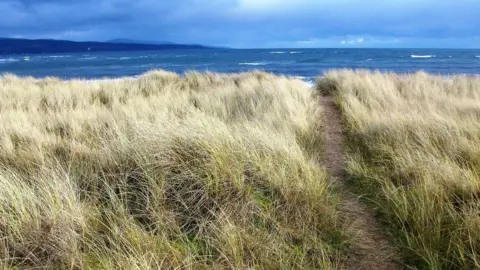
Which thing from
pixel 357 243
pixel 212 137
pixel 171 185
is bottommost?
pixel 357 243

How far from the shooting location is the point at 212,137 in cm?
379

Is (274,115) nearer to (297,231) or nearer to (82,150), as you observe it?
(82,150)

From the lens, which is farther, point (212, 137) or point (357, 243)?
point (212, 137)

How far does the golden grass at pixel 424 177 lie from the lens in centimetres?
249

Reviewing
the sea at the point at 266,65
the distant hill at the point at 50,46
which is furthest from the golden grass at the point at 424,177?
the distant hill at the point at 50,46

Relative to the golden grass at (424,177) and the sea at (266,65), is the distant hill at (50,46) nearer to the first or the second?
the sea at (266,65)

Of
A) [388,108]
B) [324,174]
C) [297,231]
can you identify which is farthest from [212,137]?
[388,108]

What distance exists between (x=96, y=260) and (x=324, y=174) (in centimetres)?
227

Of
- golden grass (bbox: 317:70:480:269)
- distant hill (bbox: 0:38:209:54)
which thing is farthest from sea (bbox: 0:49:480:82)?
distant hill (bbox: 0:38:209:54)

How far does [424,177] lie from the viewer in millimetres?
3201

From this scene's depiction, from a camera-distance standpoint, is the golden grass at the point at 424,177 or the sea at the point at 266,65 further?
the sea at the point at 266,65

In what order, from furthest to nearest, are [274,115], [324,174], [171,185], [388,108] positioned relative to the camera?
[388,108], [274,115], [324,174], [171,185]

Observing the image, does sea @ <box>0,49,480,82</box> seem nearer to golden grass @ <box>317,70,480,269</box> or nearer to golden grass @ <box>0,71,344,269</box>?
golden grass @ <box>317,70,480,269</box>

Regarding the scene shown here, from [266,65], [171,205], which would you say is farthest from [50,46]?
[171,205]
